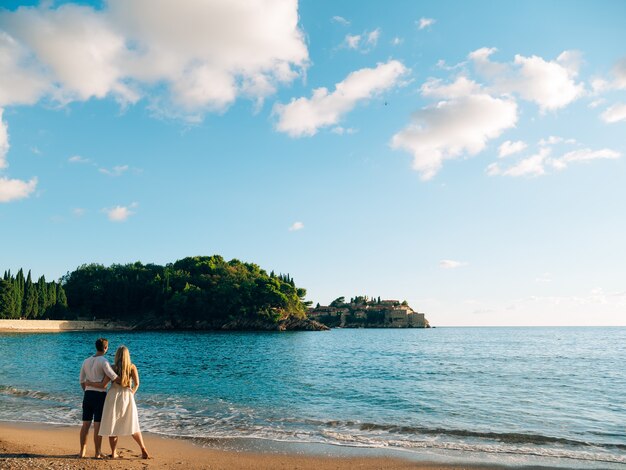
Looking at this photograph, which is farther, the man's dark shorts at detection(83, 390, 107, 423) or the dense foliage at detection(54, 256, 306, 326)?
the dense foliage at detection(54, 256, 306, 326)

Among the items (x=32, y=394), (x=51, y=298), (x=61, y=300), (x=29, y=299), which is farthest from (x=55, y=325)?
(x=32, y=394)

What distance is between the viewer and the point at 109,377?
916 centimetres

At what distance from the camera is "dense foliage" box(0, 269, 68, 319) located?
315 ft

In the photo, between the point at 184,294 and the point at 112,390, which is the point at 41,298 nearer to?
the point at 184,294

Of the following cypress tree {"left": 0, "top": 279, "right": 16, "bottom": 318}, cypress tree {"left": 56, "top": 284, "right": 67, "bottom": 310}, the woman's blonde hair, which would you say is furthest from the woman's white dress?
cypress tree {"left": 56, "top": 284, "right": 67, "bottom": 310}

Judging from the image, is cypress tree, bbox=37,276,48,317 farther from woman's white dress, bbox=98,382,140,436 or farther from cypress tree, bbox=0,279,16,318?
woman's white dress, bbox=98,382,140,436

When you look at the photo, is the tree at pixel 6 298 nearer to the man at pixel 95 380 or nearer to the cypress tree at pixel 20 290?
the cypress tree at pixel 20 290

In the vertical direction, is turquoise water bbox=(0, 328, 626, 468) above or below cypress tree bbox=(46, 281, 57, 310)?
below

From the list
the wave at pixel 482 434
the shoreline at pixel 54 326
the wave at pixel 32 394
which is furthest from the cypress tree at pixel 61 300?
the wave at pixel 482 434

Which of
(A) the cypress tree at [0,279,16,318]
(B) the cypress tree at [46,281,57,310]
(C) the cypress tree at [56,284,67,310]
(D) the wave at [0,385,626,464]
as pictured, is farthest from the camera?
(C) the cypress tree at [56,284,67,310]

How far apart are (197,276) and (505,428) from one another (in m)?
137

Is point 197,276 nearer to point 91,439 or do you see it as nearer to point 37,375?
point 37,375

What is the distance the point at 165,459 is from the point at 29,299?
386ft

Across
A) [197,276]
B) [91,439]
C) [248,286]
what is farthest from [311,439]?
[197,276]
